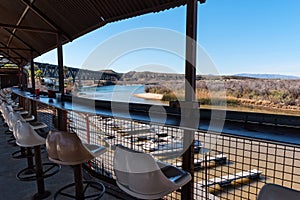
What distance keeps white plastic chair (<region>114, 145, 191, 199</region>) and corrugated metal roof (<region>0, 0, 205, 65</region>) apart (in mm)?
1278

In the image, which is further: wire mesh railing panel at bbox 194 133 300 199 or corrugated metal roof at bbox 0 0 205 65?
corrugated metal roof at bbox 0 0 205 65

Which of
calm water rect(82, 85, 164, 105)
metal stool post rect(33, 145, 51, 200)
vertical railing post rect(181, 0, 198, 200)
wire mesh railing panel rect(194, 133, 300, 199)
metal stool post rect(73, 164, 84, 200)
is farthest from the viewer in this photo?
calm water rect(82, 85, 164, 105)

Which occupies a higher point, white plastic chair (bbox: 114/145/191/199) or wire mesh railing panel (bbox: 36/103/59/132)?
white plastic chair (bbox: 114/145/191/199)

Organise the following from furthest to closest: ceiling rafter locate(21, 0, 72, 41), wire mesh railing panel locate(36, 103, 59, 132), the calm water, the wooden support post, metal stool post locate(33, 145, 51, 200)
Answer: wire mesh railing panel locate(36, 103, 59, 132) → the wooden support post → ceiling rafter locate(21, 0, 72, 41) → the calm water → metal stool post locate(33, 145, 51, 200)

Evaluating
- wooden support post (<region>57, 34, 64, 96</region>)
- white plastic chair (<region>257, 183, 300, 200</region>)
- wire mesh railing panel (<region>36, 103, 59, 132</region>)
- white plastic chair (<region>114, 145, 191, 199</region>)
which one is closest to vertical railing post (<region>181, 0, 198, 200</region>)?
white plastic chair (<region>114, 145, 191, 199</region>)

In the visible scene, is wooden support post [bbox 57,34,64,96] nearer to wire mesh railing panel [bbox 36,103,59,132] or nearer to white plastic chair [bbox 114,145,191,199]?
wire mesh railing panel [bbox 36,103,59,132]

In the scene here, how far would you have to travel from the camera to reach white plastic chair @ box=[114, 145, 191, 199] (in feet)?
3.66

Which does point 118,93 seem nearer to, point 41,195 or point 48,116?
point 41,195

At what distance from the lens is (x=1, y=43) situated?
6.29 m

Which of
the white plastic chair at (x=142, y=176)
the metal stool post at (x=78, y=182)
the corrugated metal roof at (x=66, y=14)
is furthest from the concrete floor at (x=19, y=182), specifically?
the corrugated metal roof at (x=66, y=14)

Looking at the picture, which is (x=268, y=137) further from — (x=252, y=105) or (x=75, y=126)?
(x=75, y=126)

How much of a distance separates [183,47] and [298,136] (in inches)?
40.4

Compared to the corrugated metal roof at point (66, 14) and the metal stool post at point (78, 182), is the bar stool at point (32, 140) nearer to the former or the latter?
the metal stool post at point (78, 182)

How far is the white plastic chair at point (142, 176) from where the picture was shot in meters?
1.11
